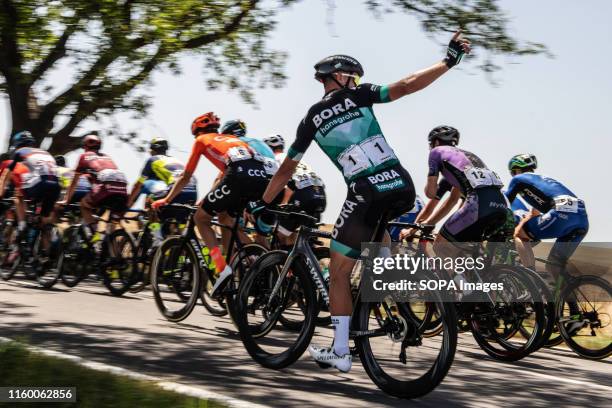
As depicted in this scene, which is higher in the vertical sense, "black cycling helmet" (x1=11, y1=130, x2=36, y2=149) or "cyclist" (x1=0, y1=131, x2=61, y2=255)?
"black cycling helmet" (x1=11, y1=130, x2=36, y2=149)

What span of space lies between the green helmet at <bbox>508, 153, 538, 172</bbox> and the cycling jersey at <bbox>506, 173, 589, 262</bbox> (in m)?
0.29

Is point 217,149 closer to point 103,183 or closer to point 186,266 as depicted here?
point 186,266

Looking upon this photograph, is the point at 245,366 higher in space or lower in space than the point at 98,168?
lower

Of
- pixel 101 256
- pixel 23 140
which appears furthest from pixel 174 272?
pixel 23 140

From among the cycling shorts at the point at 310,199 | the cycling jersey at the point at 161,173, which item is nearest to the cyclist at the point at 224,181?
the cycling shorts at the point at 310,199

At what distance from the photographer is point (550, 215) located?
952 cm

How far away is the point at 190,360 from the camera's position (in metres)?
6.97

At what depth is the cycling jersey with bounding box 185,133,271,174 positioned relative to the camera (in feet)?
29.5

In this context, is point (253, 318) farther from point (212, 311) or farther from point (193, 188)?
point (193, 188)

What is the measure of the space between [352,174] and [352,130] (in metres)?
0.31

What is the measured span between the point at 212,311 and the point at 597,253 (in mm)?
4447

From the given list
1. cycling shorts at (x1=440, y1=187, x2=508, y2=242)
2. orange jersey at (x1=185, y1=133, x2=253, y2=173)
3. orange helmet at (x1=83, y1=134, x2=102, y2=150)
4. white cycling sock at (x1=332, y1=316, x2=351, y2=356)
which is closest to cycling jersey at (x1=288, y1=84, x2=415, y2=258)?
white cycling sock at (x1=332, y1=316, x2=351, y2=356)

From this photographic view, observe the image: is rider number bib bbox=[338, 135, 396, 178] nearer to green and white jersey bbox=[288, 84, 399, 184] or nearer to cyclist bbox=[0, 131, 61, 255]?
green and white jersey bbox=[288, 84, 399, 184]

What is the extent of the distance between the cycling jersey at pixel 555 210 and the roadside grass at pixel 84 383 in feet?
17.7
